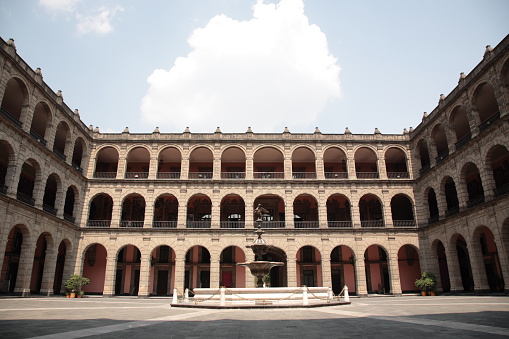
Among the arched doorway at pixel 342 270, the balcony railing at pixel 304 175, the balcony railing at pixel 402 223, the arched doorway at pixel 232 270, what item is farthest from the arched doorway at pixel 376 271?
the arched doorway at pixel 232 270

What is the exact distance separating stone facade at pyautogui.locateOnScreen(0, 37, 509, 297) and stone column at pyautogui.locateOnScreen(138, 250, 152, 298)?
73mm

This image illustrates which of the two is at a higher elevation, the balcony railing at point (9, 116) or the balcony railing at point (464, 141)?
the balcony railing at point (9, 116)

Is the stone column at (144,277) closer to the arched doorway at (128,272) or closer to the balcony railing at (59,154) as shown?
the arched doorway at (128,272)

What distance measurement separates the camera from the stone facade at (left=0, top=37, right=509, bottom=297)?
21.3 m

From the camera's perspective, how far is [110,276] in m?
25.4

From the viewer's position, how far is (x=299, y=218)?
99.3 feet

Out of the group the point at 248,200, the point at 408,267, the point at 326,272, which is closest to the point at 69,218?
the point at 248,200

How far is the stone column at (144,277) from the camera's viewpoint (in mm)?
24875

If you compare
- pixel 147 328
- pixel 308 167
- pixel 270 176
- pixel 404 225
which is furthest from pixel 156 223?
pixel 147 328

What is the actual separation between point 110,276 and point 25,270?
6.42 meters

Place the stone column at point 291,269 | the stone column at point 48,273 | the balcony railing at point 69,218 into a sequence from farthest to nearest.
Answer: the stone column at point 291,269 → the balcony railing at point 69,218 → the stone column at point 48,273

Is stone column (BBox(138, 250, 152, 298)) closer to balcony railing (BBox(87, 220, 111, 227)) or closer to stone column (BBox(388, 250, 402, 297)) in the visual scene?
balcony railing (BBox(87, 220, 111, 227))

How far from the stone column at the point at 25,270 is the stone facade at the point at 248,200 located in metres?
0.08

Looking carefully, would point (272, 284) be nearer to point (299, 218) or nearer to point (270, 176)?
point (299, 218)
